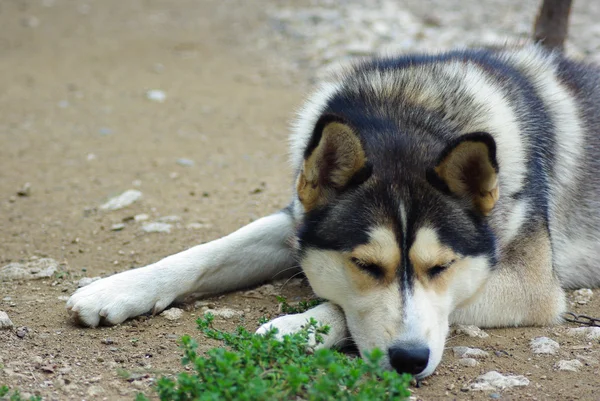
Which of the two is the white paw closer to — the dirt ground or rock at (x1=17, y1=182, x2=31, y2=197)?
the dirt ground

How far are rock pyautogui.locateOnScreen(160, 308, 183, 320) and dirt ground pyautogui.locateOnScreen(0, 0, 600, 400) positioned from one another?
6cm

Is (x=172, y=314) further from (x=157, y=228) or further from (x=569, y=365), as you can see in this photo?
(x=569, y=365)

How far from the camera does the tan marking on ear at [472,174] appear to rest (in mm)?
3557

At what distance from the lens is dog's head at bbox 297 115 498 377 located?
11.5ft

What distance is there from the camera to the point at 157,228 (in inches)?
223

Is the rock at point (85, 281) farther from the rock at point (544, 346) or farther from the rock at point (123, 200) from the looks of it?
the rock at point (544, 346)

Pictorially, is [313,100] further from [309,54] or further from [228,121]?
[309,54]

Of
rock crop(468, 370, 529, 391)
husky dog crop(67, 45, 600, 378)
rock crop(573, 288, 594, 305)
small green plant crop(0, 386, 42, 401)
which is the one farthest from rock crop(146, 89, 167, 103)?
rock crop(468, 370, 529, 391)

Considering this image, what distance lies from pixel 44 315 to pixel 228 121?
4724mm

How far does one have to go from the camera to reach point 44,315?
13.9ft

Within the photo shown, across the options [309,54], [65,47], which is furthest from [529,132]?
[65,47]

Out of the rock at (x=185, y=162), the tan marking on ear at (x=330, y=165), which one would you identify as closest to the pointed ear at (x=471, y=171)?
the tan marking on ear at (x=330, y=165)

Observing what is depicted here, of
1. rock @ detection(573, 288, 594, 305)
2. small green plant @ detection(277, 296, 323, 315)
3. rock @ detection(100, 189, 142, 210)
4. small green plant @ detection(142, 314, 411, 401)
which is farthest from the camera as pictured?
rock @ detection(100, 189, 142, 210)

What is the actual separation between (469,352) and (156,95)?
669cm
